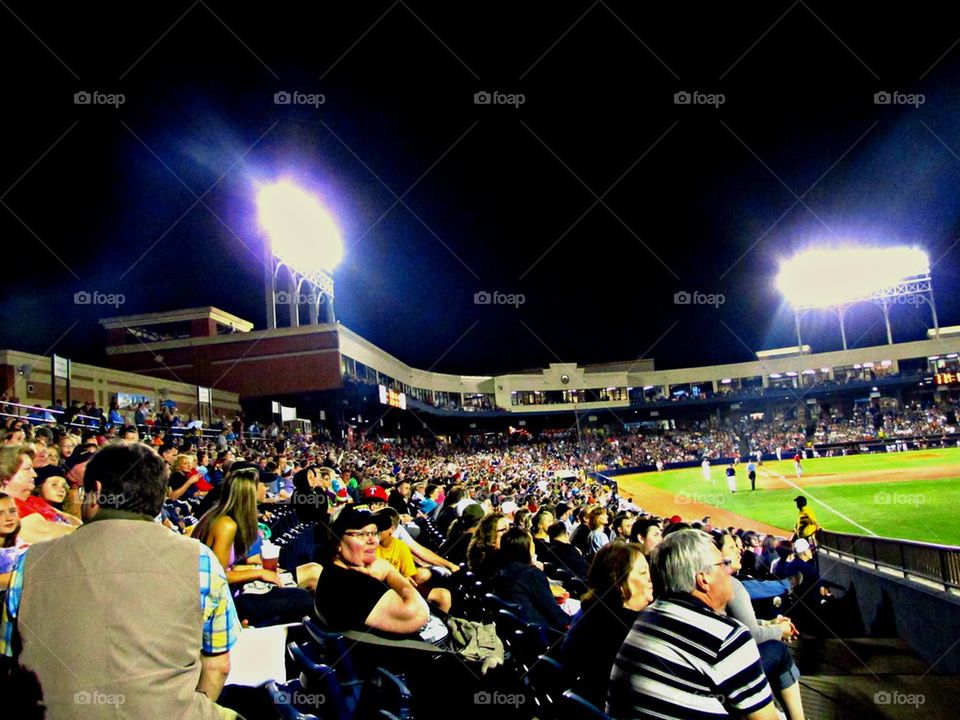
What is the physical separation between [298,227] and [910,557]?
34650 millimetres

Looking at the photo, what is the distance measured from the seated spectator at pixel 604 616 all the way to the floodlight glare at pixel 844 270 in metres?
61.2

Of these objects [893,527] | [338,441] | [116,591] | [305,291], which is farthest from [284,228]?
[116,591]

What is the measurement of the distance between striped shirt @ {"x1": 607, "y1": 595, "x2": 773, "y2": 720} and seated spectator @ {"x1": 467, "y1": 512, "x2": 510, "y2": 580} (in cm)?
376

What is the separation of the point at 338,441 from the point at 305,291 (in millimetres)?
10123

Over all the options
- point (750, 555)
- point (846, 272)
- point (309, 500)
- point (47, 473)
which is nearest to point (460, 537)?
point (309, 500)

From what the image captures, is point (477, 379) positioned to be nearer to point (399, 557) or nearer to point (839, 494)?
point (839, 494)

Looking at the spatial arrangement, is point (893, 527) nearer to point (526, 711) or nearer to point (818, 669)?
point (818, 669)

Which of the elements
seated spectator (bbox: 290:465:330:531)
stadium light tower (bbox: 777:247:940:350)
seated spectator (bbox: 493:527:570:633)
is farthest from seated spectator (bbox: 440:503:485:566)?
stadium light tower (bbox: 777:247:940:350)

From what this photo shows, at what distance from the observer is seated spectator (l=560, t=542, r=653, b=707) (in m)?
3.52

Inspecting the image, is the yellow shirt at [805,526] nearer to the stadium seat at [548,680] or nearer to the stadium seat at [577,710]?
the stadium seat at [548,680]

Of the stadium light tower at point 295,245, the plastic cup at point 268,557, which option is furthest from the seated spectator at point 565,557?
the stadium light tower at point 295,245

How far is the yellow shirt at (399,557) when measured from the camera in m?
5.87

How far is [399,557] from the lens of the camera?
5.93m

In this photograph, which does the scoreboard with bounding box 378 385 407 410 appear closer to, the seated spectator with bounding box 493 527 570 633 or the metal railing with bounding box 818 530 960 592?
the metal railing with bounding box 818 530 960 592
